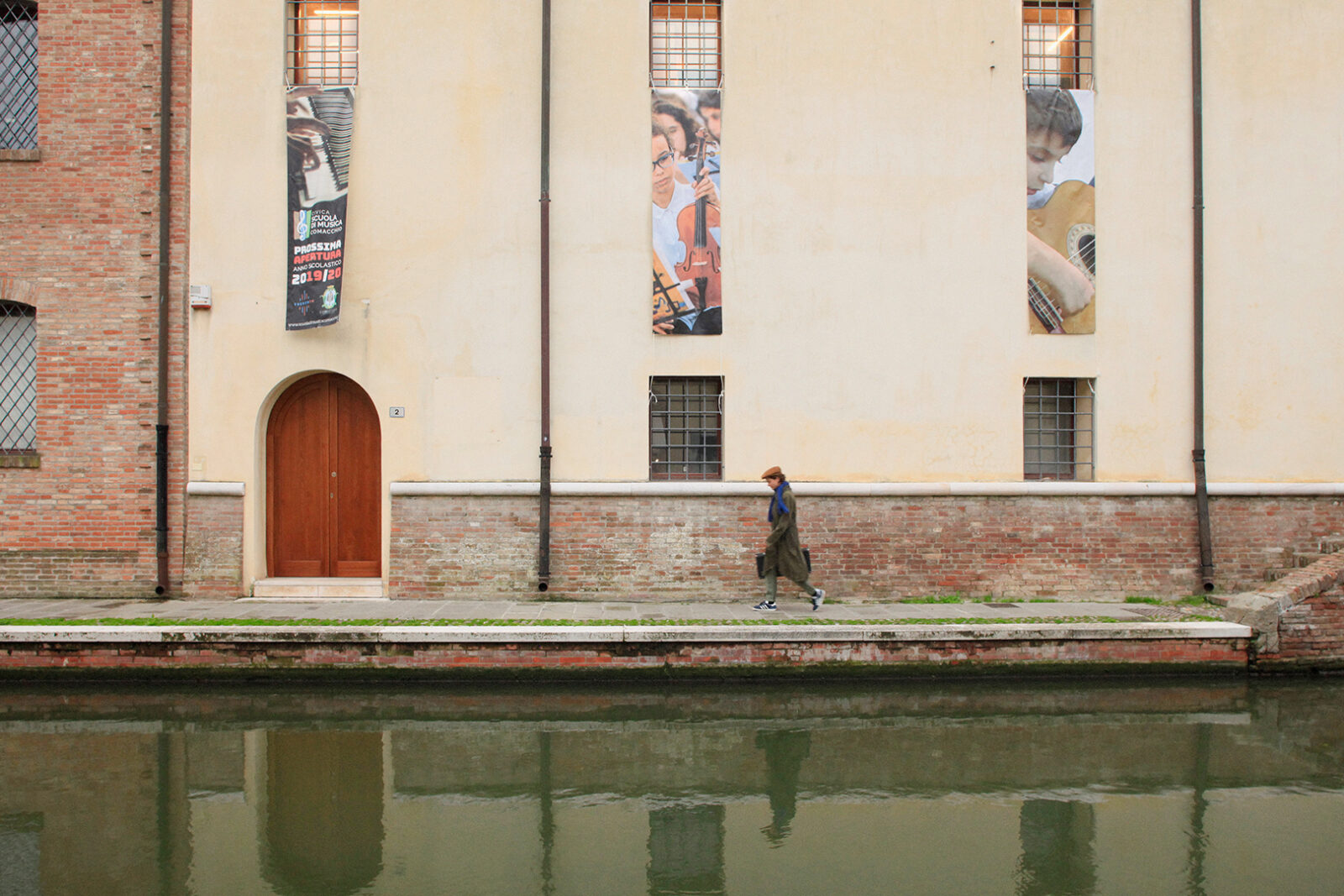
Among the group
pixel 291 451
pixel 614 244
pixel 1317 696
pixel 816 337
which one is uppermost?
pixel 614 244

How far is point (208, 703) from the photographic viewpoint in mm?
7352

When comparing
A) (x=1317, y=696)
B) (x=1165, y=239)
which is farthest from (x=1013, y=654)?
(x=1165, y=239)

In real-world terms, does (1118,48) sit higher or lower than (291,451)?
higher

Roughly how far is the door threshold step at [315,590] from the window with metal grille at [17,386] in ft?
11.0

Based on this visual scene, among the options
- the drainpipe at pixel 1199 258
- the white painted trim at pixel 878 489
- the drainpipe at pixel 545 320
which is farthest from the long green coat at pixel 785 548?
the drainpipe at pixel 1199 258

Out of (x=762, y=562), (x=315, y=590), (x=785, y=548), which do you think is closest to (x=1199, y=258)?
(x=785, y=548)

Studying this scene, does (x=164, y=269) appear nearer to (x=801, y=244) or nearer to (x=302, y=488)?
(x=302, y=488)

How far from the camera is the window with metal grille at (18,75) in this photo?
10102mm

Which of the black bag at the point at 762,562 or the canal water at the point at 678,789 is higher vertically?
the black bag at the point at 762,562

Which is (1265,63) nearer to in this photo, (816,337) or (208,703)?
(816,337)

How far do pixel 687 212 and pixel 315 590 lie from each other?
625cm

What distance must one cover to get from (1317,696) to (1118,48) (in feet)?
25.0

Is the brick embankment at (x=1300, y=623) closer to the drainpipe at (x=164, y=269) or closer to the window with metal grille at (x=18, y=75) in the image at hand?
the drainpipe at (x=164, y=269)

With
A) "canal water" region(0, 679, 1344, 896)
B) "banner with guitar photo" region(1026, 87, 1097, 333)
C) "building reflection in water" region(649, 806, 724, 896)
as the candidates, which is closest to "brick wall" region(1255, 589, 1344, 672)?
"canal water" region(0, 679, 1344, 896)
